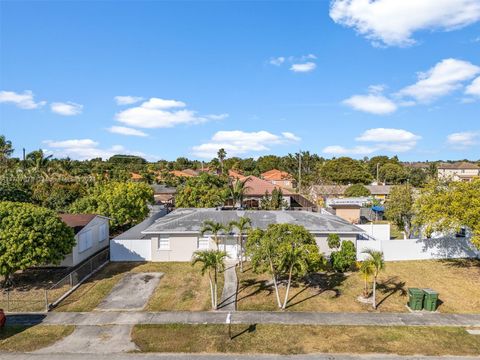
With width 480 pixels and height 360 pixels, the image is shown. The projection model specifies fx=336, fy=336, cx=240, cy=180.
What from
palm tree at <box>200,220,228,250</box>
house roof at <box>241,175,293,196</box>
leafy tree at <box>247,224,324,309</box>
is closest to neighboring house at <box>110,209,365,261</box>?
palm tree at <box>200,220,228,250</box>

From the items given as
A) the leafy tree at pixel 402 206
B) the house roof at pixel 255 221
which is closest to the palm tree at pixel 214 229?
the house roof at pixel 255 221

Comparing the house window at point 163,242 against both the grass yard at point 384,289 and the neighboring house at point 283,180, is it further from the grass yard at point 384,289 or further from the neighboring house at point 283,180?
the neighboring house at point 283,180

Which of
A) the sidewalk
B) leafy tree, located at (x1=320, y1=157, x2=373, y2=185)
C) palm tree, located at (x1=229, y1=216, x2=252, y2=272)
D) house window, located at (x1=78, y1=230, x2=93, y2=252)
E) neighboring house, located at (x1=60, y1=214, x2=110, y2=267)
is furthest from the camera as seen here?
leafy tree, located at (x1=320, y1=157, x2=373, y2=185)

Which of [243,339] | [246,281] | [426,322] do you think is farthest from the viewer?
[246,281]

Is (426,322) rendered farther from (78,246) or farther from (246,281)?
(78,246)

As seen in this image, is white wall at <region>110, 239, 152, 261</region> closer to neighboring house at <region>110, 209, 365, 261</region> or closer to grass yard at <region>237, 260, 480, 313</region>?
neighboring house at <region>110, 209, 365, 261</region>

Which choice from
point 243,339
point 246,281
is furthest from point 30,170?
point 243,339

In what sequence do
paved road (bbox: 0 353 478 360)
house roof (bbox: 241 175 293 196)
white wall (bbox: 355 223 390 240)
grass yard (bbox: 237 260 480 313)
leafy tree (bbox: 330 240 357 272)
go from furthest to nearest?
house roof (bbox: 241 175 293 196), white wall (bbox: 355 223 390 240), leafy tree (bbox: 330 240 357 272), grass yard (bbox: 237 260 480 313), paved road (bbox: 0 353 478 360)

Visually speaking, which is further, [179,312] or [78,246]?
[78,246]
